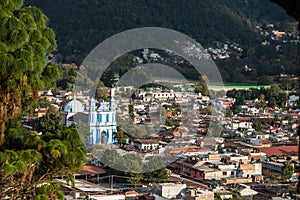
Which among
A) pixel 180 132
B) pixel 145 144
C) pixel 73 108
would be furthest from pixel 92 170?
pixel 73 108

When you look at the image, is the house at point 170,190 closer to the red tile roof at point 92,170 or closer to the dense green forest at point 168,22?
the red tile roof at point 92,170

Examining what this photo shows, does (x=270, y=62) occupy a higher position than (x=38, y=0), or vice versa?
(x=38, y=0)

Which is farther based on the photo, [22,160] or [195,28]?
A: [195,28]

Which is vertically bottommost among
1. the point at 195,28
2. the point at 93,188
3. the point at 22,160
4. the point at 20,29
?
the point at 93,188

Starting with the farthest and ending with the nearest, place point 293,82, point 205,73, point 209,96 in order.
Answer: point 205,73 < point 293,82 < point 209,96

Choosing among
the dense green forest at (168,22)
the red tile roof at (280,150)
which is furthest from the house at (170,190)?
the dense green forest at (168,22)

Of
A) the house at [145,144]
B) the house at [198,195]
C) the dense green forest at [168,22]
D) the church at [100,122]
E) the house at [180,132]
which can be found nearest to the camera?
the house at [198,195]

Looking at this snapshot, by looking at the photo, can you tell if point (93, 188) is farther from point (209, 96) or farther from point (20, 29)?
point (209, 96)

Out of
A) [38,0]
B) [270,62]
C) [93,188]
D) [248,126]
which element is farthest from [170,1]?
[93,188]
